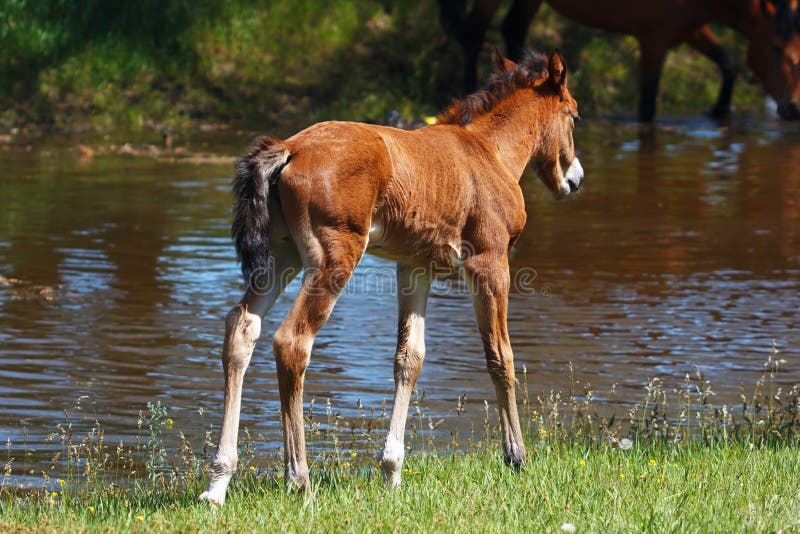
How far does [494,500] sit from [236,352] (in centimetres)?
122

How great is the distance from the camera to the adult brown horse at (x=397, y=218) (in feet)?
17.6

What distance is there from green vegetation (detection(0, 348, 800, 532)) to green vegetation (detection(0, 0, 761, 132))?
533 inches

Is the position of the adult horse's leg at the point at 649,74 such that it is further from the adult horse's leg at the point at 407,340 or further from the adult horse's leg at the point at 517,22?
the adult horse's leg at the point at 407,340

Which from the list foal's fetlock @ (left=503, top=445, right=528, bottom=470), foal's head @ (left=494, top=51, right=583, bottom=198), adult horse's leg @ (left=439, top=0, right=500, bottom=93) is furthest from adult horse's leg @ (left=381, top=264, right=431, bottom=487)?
adult horse's leg @ (left=439, top=0, right=500, bottom=93)

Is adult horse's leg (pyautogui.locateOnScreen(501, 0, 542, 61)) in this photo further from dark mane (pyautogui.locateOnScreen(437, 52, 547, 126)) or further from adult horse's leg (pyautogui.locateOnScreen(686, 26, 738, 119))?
dark mane (pyautogui.locateOnScreen(437, 52, 547, 126))

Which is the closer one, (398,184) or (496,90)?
(398,184)

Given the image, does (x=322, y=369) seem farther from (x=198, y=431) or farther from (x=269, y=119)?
(x=269, y=119)

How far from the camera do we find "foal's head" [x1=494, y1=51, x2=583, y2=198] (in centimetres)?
696

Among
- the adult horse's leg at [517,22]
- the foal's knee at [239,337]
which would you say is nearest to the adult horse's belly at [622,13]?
the adult horse's leg at [517,22]

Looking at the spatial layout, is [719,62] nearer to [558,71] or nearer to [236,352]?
[558,71]

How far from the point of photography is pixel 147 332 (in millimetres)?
Result: 9172

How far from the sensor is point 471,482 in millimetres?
5578

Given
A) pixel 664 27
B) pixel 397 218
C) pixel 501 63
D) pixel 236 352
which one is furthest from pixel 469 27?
pixel 236 352

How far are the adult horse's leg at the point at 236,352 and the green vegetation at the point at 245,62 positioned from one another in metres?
14.5
